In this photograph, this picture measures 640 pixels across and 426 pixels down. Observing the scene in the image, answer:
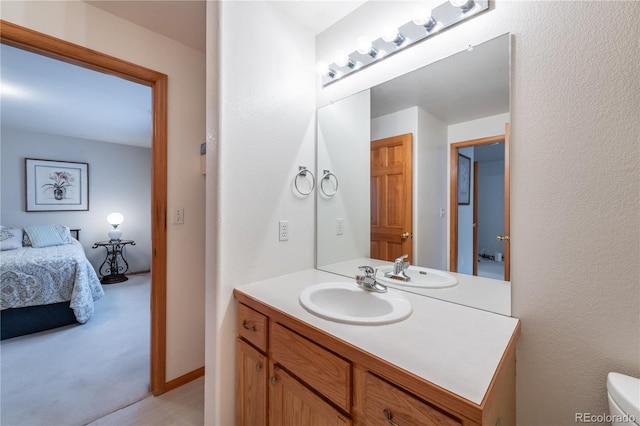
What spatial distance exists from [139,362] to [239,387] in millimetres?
1365

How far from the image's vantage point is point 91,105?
2992 millimetres

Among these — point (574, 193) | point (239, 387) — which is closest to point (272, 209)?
point (239, 387)

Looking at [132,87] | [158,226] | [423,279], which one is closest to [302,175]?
[423,279]

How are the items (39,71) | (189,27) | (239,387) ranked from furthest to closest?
(39,71), (189,27), (239,387)

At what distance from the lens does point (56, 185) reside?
13.5ft

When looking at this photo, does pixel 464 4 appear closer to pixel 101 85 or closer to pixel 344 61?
pixel 344 61

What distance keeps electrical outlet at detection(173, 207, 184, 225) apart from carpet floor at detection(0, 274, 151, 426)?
115 centimetres

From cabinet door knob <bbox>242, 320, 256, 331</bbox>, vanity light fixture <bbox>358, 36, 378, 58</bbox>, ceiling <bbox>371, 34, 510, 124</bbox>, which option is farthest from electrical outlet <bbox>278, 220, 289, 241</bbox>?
vanity light fixture <bbox>358, 36, 378, 58</bbox>

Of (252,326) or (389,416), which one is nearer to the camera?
(389,416)

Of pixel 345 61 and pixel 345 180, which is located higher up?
pixel 345 61

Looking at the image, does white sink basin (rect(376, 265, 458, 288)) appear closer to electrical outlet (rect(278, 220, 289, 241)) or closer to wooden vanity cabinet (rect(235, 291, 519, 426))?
wooden vanity cabinet (rect(235, 291, 519, 426))

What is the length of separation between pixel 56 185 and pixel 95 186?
474 millimetres

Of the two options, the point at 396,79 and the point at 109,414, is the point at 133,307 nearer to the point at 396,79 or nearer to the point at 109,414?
the point at 109,414

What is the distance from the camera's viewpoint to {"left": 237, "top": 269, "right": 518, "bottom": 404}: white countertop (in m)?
0.64
